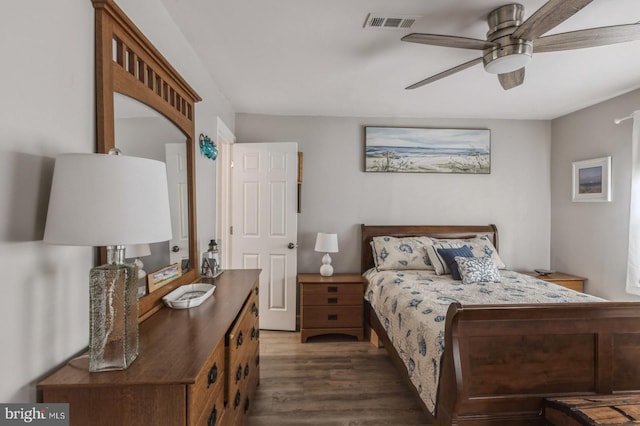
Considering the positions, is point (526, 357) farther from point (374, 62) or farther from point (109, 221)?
point (374, 62)

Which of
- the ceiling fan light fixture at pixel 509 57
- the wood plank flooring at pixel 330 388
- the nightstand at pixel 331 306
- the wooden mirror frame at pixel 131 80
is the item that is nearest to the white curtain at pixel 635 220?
the ceiling fan light fixture at pixel 509 57

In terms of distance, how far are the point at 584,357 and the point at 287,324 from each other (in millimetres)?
2619

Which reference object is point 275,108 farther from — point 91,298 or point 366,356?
point 91,298

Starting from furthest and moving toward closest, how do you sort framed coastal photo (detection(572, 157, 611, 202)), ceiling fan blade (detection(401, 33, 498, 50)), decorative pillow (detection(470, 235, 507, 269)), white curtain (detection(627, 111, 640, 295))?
1. decorative pillow (detection(470, 235, 507, 269))
2. framed coastal photo (detection(572, 157, 611, 202))
3. white curtain (detection(627, 111, 640, 295))
4. ceiling fan blade (detection(401, 33, 498, 50))

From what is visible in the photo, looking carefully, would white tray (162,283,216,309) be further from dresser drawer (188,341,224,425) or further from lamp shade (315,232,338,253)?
lamp shade (315,232,338,253)

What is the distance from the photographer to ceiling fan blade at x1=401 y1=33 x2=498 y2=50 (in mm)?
1723

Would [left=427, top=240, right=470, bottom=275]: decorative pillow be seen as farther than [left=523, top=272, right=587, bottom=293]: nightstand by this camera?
No

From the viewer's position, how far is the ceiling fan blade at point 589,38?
60.9 inches

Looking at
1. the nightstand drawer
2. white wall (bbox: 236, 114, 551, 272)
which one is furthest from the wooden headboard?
the nightstand drawer

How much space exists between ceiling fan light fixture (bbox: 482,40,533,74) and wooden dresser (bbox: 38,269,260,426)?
2.00 m

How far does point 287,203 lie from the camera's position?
357 cm

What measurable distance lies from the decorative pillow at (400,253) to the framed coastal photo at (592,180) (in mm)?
1699

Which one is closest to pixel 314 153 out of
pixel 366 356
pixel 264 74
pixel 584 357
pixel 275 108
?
pixel 275 108

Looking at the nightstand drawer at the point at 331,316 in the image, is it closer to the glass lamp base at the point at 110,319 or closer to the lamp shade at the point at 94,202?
the glass lamp base at the point at 110,319
